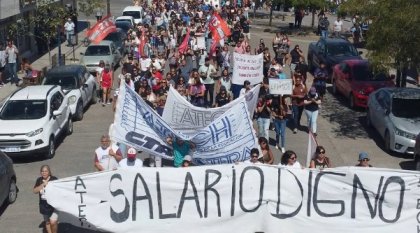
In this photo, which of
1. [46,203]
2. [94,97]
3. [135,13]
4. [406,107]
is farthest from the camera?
[135,13]

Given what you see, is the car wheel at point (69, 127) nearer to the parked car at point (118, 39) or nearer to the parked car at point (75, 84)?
the parked car at point (75, 84)

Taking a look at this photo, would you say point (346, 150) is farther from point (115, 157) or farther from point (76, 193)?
point (76, 193)

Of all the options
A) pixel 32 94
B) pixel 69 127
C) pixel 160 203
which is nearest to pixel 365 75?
pixel 69 127

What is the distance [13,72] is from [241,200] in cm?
1885

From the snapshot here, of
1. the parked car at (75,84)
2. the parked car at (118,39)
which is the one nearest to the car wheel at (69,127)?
the parked car at (75,84)

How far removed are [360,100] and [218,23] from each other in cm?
793

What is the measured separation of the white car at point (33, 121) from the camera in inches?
682

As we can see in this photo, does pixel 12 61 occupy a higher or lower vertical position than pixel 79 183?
lower

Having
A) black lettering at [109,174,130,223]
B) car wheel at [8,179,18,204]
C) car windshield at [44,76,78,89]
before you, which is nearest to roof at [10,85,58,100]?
car windshield at [44,76,78,89]

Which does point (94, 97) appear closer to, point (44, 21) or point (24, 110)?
point (24, 110)

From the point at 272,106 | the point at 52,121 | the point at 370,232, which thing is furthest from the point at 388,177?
the point at 52,121

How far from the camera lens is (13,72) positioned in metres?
28.0

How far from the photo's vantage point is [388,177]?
36.3 feet

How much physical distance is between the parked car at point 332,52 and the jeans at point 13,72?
11727mm
